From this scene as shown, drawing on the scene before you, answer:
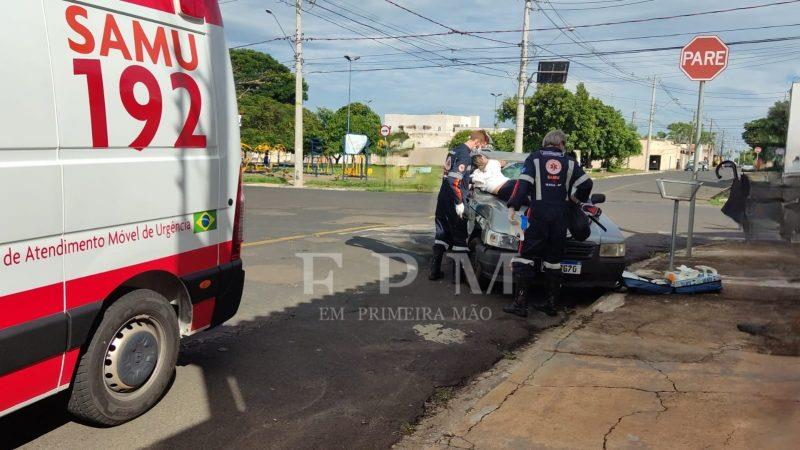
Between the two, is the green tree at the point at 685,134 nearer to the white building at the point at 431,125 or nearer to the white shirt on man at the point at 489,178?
the white building at the point at 431,125

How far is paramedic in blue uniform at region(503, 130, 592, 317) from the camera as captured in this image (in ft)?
18.9

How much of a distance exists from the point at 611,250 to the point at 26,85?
538 centimetres

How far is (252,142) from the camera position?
137 feet

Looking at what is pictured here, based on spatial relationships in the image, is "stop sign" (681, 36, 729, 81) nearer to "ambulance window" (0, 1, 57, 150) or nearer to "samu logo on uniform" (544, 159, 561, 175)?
"samu logo on uniform" (544, 159, 561, 175)

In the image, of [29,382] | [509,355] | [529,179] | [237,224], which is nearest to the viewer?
[29,382]

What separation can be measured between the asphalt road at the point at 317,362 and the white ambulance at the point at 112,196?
37 centimetres

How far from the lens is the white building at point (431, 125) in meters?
110

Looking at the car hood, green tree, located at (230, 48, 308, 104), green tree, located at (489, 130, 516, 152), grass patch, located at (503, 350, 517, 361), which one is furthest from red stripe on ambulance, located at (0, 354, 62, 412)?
green tree, located at (230, 48, 308, 104)

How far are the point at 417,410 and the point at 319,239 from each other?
7.11 meters

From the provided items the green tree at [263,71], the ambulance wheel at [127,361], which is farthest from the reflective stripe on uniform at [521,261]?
the green tree at [263,71]

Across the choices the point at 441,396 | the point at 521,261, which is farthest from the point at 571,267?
the point at 441,396

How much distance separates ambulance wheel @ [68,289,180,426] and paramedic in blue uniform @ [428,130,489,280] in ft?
13.5

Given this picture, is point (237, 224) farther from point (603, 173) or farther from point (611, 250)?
point (603, 173)

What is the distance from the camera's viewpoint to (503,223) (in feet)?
21.2
